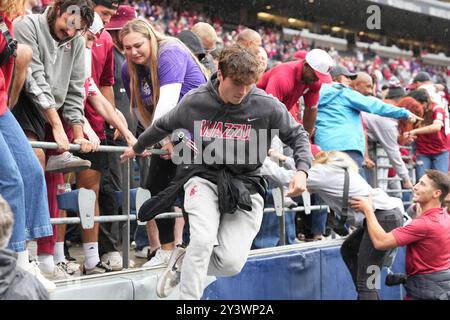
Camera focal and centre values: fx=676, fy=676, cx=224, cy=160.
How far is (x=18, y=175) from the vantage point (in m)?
2.83

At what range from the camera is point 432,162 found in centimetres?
806

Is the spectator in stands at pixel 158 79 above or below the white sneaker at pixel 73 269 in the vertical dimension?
above

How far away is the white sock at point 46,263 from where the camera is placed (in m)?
3.50

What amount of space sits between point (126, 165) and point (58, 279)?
0.77 meters

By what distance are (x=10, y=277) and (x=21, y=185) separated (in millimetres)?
747

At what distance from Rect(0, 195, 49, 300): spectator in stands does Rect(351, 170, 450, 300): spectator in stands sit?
296 centimetres

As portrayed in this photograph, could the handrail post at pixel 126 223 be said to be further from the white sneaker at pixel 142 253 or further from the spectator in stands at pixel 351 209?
the spectator in stands at pixel 351 209

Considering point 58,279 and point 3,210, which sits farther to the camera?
point 58,279

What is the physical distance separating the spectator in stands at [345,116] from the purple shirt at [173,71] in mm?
2072

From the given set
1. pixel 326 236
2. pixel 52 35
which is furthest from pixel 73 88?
pixel 326 236

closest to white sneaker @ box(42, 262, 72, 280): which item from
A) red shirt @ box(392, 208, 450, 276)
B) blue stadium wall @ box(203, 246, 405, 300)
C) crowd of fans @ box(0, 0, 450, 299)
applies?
crowd of fans @ box(0, 0, 450, 299)

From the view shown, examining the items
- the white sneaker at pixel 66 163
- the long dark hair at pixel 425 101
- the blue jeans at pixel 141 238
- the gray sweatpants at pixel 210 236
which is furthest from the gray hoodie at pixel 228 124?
the long dark hair at pixel 425 101
